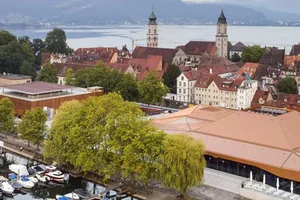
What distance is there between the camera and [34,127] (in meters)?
36.8

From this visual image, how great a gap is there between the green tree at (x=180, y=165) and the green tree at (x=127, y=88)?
25726mm

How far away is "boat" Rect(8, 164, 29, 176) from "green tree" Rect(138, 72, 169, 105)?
21.6 metres

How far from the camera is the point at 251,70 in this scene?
221 ft

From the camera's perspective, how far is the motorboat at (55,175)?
32419 mm

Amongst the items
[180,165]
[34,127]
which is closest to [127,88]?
[34,127]

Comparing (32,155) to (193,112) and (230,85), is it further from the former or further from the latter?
(230,85)

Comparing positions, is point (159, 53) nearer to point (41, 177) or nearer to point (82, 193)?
point (41, 177)

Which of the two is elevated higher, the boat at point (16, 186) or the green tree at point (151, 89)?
the green tree at point (151, 89)

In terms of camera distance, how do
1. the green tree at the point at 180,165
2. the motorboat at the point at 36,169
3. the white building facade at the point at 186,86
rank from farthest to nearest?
1. the white building facade at the point at 186,86
2. the motorboat at the point at 36,169
3. the green tree at the point at 180,165

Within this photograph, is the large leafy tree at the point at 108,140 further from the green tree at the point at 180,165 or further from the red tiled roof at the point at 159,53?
the red tiled roof at the point at 159,53

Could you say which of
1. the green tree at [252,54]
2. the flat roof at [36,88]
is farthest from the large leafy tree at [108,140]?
the green tree at [252,54]

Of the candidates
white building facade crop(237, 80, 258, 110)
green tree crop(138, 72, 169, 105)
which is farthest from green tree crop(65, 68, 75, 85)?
white building facade crop(237, 80, 258, 110)

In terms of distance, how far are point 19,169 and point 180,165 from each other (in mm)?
11851

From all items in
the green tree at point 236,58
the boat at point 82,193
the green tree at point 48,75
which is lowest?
the boat at point 82,193
